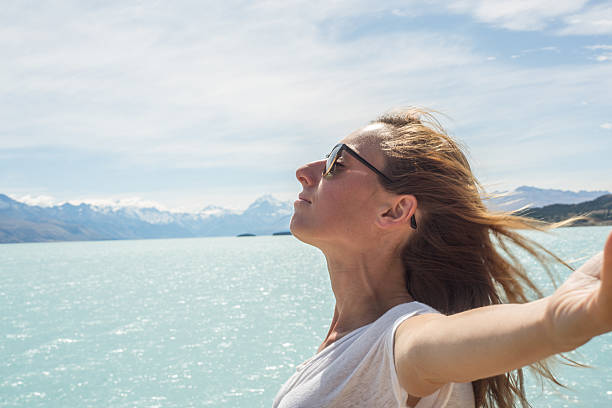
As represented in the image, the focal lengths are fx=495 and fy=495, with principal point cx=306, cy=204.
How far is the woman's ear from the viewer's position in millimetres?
2510

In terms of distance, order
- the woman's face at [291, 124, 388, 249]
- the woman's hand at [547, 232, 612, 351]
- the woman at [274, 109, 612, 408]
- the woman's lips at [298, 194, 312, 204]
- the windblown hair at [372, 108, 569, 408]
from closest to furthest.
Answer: the woman's hand at [547, 232, 612, 351] < the woman at [274, 109, 612, 408] < the windblown hair at [372, 108, 569, 408] < the woman's face at [291, 124, 388, 249] < the woman's lips at [298, 194, 312, 204]

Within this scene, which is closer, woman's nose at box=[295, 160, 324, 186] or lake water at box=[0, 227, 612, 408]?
woman's nose at box=[295, 160, 324, 186]

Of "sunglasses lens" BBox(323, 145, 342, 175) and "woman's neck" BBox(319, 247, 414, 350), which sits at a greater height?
"sunglasses lens" BBox(323, 145, 342, 175)

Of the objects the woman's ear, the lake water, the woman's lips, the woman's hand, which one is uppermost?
the woman's lips

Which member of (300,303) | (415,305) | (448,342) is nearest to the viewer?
(448,342)

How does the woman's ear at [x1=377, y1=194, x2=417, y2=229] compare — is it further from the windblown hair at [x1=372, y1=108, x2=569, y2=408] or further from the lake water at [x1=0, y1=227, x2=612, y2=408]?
the lake water at [x1=0, y1=227, x2=612, y2=408]

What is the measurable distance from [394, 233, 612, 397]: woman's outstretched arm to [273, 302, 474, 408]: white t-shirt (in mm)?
140

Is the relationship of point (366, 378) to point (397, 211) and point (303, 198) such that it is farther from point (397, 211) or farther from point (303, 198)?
point (303, 198)

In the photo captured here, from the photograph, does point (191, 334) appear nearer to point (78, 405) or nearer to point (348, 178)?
point (78, 405)

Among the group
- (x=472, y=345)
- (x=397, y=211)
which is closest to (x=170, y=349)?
(x=397, y=211)

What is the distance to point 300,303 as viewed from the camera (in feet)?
107

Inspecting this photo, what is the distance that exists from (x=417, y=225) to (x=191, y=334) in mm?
22800

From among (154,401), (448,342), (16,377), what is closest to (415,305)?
(448,342)

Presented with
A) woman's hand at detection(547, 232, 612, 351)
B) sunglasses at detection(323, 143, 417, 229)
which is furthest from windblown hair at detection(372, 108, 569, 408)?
woman's hand at detection(547, 232, 612, 351)
